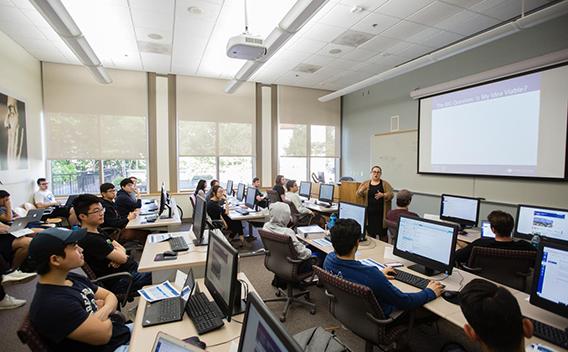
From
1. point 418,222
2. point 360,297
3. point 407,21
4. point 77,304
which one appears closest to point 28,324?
point 77,304

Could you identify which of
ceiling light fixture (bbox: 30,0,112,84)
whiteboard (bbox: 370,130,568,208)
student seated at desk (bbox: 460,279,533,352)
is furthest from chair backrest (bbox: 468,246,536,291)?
ceiling light fixture (bbox: 30,0,112,84)

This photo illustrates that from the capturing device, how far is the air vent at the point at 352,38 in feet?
15.6

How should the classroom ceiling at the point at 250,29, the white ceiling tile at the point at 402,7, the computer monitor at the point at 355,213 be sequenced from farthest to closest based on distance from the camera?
1. the classroom ceiling at the point at 250,29
2. the white ceiling tile at the point at 402,7
3. the computer monitor at the point at 355,213

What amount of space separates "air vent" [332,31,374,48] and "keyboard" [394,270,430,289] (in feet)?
13.5

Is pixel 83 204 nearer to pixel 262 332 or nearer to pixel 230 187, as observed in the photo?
pixel 262 332

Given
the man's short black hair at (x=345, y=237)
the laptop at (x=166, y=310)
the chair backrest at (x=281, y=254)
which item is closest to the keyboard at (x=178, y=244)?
the chair backrest at (x=281, y=254)

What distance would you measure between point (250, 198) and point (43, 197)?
14.6 ft

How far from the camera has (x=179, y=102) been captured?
720cm

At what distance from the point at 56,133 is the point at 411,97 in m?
8.25

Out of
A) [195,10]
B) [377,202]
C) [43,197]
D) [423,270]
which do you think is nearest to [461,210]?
[377,202]

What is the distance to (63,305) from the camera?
1287mm

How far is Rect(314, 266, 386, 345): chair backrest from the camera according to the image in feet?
5.35

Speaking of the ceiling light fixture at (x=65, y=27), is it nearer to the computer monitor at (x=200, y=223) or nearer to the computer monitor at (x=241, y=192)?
the computer monitor at (x=200, y=223)

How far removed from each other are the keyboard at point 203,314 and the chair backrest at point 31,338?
2.13ft
